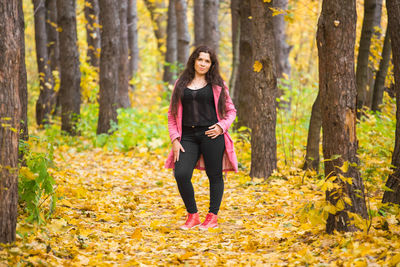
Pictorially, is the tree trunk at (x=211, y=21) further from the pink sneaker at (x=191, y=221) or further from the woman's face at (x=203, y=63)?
the pink sneaker at (x=191, y=221)

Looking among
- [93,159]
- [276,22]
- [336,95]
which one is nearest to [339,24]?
[336,95]

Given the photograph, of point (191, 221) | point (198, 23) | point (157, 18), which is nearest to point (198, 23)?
point (198, 23)

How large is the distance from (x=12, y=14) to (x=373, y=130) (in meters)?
7.14

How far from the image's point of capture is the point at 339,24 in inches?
152

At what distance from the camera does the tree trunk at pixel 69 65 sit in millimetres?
11578

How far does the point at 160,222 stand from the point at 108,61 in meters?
6.75

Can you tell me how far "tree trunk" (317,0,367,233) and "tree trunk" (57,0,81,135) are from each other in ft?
29.7

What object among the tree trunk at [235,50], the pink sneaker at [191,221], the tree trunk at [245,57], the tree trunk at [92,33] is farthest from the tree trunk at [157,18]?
the pink sneaker at [191,221]

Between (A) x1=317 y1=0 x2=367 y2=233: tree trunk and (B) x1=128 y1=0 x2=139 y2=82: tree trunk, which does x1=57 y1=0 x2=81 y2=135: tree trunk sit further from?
(A) x1=317 y1=0 x2=367 y2=233: tree trunk

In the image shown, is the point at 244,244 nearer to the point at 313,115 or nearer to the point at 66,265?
the point at 66,265

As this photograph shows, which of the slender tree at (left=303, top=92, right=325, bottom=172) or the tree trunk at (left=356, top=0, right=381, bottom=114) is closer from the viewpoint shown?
the slender tree at (left=303, top=92, right=325, bottom=172)

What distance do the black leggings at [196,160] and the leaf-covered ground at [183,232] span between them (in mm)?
393

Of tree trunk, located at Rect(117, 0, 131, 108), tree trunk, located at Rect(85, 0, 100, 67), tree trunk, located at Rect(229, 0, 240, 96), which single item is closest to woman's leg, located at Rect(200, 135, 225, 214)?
tree trunk, located at Rect(229, 0, 240, 96)

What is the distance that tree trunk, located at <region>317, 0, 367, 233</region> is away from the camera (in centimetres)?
385
